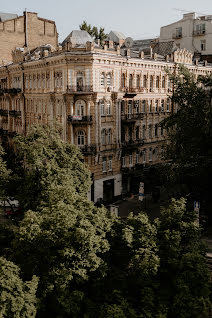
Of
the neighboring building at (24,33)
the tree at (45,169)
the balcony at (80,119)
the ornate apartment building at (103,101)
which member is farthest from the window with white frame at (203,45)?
the tree at (45,169)

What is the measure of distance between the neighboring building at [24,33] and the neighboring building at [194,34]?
20614 millimetres

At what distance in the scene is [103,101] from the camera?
38.2m

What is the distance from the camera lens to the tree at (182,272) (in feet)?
51.9

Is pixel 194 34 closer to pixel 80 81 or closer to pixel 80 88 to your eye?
pixel 80 81

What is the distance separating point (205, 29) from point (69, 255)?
170 feet

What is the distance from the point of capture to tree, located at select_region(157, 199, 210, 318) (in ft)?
51.9

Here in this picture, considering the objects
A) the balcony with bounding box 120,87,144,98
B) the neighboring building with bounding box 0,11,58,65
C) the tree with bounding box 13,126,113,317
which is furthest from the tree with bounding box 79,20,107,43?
the tree with bounding box 13,126,113,317

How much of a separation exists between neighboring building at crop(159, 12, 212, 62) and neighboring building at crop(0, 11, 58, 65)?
20614 mm

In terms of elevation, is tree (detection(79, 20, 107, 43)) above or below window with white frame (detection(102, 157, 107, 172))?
above

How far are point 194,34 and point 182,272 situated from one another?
169 ft

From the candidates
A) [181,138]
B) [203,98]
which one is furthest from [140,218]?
[203,98]

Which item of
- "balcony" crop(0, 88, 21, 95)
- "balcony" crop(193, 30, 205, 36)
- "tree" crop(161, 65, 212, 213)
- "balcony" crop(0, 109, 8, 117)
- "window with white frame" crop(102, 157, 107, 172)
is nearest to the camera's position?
"tree" crop(161, 65, 212, 213)

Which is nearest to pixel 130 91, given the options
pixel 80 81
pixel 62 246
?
pixel 80 81

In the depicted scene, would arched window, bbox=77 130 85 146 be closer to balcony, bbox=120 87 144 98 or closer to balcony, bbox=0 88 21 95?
balcony, bbox=120 87 144 98
